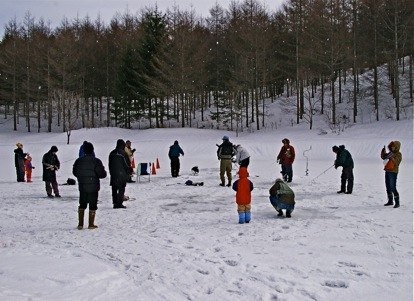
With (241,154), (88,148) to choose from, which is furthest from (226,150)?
(88,148)

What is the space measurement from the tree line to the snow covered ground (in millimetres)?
23439

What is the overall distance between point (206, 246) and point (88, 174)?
3042 millimetres

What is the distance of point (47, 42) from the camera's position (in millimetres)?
49938

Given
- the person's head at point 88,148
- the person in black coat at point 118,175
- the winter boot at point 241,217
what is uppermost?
the person's head at point 88,148

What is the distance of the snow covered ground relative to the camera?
201 inches

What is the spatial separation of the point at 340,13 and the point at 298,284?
1424 inches

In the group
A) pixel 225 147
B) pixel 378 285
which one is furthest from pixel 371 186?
pixel 378 285

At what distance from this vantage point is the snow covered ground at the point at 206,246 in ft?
16.7

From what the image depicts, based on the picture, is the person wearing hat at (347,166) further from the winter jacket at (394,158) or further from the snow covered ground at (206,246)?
the winter jacket at (394,158)

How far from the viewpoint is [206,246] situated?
7.10 metres

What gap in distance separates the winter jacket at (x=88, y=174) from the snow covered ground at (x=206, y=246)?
2.91 feet

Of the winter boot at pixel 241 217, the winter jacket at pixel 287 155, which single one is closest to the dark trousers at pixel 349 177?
the winter jacket at pixel 287 155

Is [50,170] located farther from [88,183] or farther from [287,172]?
[287,172]

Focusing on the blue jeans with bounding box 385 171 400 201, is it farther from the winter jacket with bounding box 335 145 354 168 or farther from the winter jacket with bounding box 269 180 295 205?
the winter jacket with bounding box 269 180 295 205
